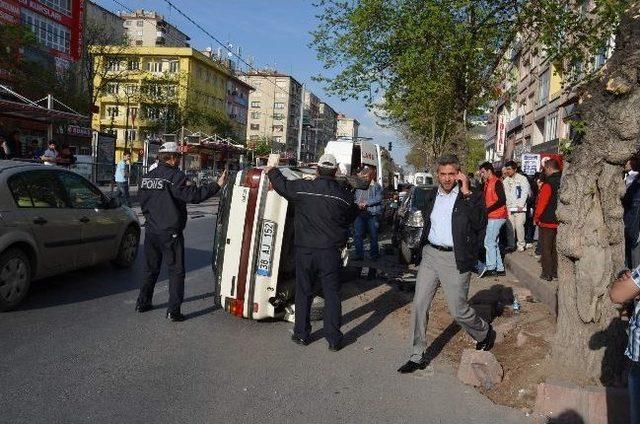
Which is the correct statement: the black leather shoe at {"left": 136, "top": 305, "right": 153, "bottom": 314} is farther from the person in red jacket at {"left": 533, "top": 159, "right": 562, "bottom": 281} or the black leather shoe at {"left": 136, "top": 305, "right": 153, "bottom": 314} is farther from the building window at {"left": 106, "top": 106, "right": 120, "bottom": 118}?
the building window at {"left": 106, "top": 106, "right": 120, "bottom": 118}

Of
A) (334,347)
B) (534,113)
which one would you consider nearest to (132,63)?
(534,113)

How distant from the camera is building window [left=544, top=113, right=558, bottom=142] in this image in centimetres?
2710

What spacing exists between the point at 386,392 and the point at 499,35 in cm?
1164

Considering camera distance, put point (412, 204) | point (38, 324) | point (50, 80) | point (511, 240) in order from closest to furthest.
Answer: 1. point (38, 324)
2. point (412, 204)
3. point (511, 240)
4. point (50, 80)

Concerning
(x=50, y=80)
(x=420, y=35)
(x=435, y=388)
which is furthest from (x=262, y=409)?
(x=50, y=80)

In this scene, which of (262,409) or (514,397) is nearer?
(262,409)

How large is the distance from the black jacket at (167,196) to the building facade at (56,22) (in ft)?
116

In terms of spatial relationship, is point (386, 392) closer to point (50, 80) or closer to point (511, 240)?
point (511, 240)

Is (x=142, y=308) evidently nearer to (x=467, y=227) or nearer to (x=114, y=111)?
(x=467, y=227)

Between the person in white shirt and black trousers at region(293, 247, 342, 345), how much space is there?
7.01 meters

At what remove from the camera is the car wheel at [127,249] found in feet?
28.5

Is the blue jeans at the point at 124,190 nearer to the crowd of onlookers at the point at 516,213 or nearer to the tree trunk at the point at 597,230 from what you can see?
the crowd of onlookers at the point at 516,213

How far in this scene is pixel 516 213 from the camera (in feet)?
39.1

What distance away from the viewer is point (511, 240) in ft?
41.8
